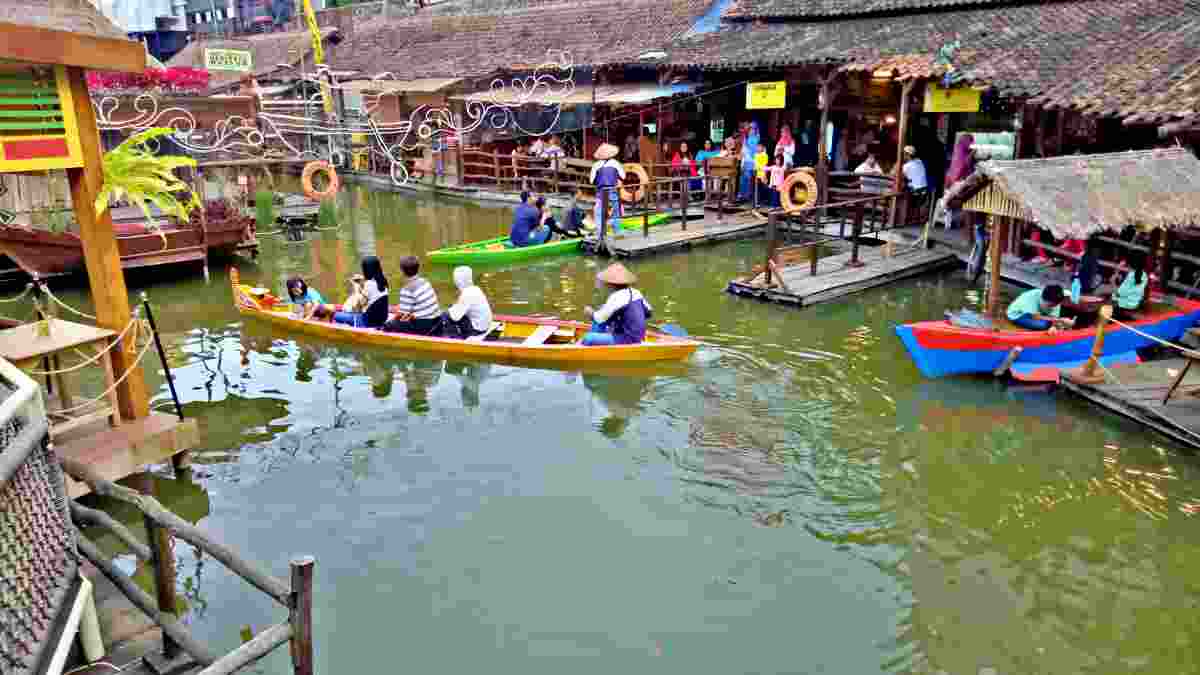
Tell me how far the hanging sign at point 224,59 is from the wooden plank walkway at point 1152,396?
1521 centimetres

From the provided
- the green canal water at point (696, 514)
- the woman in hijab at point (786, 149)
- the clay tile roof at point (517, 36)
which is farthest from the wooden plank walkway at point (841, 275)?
the clay tile roof at point (517, 36)

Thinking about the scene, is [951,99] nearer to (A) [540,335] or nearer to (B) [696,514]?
(A) [540,335]

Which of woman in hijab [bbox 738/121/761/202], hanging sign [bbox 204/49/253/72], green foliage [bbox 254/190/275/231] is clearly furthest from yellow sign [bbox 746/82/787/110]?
green foliage [bbox 254/190/275/231]

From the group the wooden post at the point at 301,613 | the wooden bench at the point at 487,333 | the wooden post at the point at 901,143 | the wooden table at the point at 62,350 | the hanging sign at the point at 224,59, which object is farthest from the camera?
the hanging sign at the point at 224,59

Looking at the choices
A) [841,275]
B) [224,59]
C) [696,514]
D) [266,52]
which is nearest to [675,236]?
[841,275]

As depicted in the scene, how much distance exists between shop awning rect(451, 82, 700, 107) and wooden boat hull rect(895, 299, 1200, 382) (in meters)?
11.6

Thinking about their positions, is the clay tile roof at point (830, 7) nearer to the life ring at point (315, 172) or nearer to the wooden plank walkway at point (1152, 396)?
the wooden plank walkway at point (1152, 396)

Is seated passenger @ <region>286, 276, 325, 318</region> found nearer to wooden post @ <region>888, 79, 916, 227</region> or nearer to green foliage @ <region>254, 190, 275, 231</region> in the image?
green foliage @ <region>254, 190, 275, 231</region>

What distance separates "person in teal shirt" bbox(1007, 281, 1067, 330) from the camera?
382 inches

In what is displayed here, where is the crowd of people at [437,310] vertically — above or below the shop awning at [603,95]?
below

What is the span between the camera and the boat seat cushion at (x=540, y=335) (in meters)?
10.7

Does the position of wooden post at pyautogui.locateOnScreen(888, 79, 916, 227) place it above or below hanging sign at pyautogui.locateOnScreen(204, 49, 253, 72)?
below

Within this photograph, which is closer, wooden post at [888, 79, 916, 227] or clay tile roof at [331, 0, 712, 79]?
wooden post at [888, 79, 916, 227]

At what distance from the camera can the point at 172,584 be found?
16.8 ft
